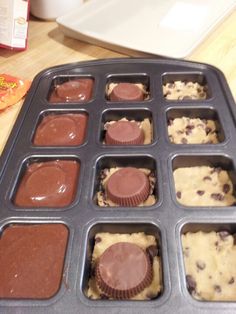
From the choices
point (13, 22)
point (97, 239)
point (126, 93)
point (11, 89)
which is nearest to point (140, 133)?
point (126, 93)

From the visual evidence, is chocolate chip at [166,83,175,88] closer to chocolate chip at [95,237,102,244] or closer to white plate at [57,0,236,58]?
white plate at [57,0,236,58]

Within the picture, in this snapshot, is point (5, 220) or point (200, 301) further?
point (5, 220)

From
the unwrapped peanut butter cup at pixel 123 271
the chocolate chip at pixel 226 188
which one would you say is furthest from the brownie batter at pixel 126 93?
the unwrapped peanut butter cup at pixel 123 271

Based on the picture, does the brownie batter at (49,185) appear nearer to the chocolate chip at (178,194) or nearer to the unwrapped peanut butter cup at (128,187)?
the unwrapped peanut butter cup at (128,187)

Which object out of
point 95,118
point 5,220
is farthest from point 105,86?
point 5,220

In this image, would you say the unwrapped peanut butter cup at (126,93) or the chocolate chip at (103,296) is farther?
the unwrapped peanut butter cup at (126,93)

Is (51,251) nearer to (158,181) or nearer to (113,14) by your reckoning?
(158,181)
